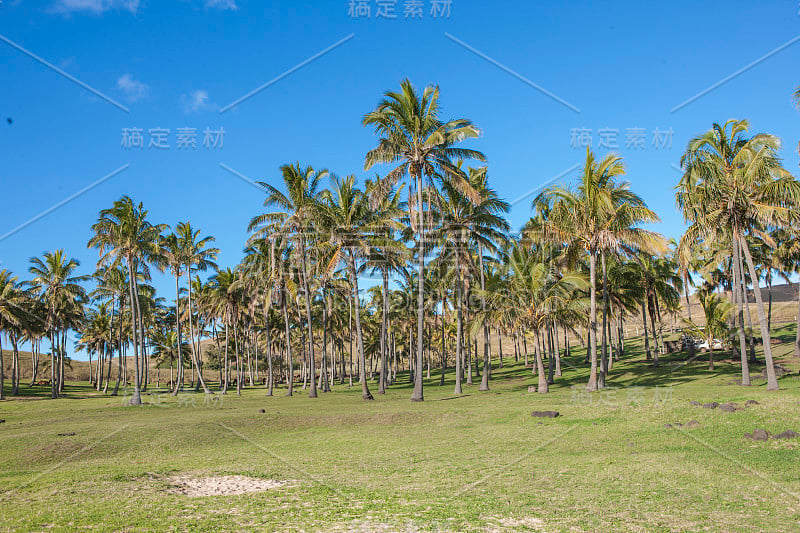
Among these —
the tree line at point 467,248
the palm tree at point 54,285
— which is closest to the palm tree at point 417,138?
the tree line at point 467,248

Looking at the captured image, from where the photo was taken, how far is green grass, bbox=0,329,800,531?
902 cm

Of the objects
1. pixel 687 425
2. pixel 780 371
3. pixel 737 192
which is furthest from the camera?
pixel 780 371

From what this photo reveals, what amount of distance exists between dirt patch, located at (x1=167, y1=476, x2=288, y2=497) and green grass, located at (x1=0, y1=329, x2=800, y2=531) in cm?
41

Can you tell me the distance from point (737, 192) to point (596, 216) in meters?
6.69

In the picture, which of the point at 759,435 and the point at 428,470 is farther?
the point at 759,435

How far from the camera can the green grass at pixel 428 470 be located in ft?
29.6

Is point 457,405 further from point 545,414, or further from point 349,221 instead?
point 349,221

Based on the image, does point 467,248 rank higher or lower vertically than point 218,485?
higher

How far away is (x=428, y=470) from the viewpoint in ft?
43.9

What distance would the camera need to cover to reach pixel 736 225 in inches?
1065

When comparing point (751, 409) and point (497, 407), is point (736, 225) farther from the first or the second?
point (497, 407)

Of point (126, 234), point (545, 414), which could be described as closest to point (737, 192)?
point (545, 414)

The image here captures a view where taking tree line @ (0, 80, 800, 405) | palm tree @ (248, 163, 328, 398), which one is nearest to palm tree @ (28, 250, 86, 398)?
tree line @ (0, 80, 800, 405)

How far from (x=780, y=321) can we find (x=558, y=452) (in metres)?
75.2
